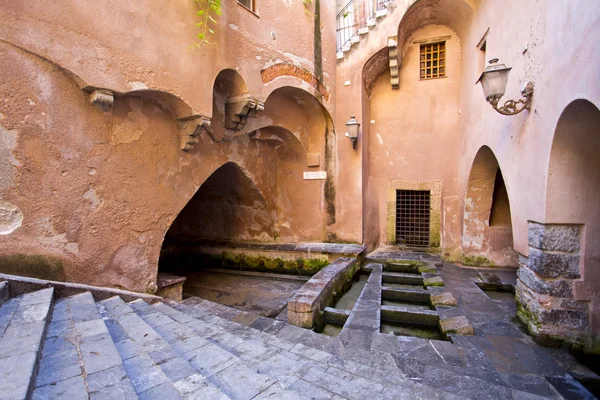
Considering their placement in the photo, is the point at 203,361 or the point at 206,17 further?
the point at 206,17

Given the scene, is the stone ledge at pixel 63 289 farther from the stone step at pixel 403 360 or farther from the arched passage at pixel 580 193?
the arched passage at pixel 580 193

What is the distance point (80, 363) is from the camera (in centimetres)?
168

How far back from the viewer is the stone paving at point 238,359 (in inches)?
A: 62.4

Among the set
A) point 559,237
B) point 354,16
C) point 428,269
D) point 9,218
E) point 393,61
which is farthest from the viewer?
point 354,16

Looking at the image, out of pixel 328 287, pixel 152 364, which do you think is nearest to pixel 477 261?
pixel 328 287

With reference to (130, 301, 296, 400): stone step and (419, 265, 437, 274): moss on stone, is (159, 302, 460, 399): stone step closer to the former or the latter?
(130, 301, 296, 400): stone step

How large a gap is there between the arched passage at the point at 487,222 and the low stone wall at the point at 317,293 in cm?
258

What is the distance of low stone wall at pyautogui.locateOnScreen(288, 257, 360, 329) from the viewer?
3828 millimetres

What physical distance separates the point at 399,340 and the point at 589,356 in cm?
184

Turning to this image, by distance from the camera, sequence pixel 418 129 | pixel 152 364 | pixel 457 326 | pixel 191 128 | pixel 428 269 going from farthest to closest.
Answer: pixel 418 129 < pixel 428 269 < pixel 191 128 < pixel 457 326 < pixel 152 364

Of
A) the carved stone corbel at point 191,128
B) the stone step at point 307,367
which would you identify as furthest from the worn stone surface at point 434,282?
the carved stone corbel at point 191,128

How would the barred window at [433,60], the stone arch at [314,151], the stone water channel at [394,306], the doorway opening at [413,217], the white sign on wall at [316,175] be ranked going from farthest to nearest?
the doorway opening at [413,217] < the white sign on wall at [316,175] < the barred window at [433,60] < the stone arch at [314,151] < the stone water channel at [394,306]

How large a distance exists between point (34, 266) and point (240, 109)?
357cm

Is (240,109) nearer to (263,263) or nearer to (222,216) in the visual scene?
(263,263)
